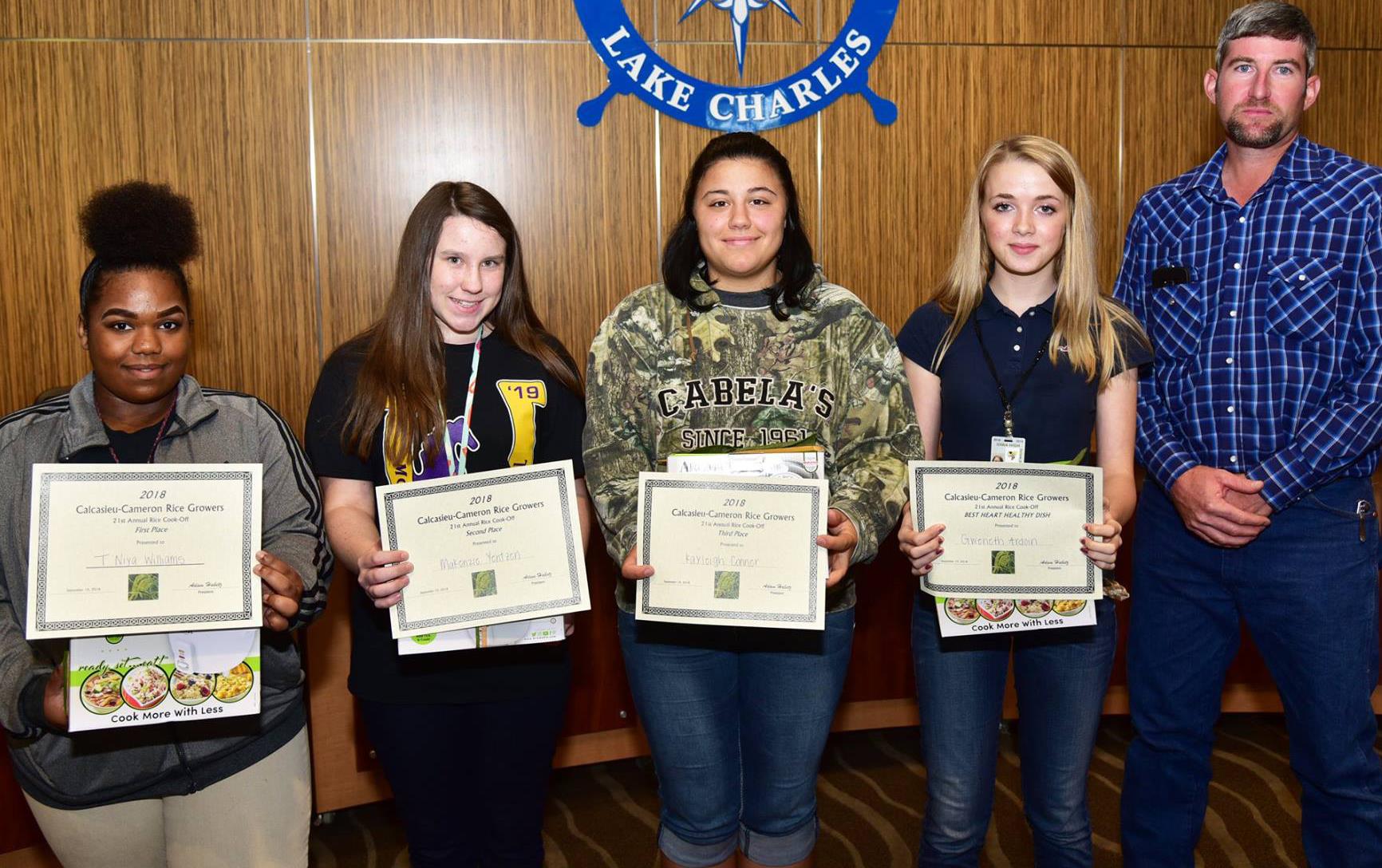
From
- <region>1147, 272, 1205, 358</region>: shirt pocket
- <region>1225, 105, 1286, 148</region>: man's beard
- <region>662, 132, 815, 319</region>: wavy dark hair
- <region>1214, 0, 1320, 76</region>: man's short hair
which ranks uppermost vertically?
<region>1214, 0, 1320, 76</region>: man's short hair

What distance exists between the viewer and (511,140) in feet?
11.6

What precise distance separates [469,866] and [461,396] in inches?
35.8

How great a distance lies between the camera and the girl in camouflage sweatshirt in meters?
1.93

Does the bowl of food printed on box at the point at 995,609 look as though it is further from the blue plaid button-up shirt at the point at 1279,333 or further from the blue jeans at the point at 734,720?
the blue plaid button-up shirt at the point at 1279,333

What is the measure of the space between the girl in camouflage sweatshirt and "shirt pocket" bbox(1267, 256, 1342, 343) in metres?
0.90

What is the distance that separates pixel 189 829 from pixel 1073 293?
1.89 m

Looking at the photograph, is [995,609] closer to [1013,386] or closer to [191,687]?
[1013,386]

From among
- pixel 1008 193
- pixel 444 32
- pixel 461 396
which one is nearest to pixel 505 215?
pixel 461 396

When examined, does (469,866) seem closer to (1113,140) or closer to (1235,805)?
(1235,805)

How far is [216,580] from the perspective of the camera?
1.64 meters

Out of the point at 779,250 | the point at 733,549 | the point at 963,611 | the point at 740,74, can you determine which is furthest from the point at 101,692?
the point at 740,74

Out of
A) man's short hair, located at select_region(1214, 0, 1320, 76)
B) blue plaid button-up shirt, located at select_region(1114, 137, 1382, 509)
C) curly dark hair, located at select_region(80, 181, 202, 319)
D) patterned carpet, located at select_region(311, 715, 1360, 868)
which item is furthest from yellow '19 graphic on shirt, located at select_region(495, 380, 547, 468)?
man's short hair, located at select_region(1214, 0, 1320, 76)

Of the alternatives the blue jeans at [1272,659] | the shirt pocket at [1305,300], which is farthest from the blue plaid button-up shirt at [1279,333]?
the blue jeans at [1272,659]

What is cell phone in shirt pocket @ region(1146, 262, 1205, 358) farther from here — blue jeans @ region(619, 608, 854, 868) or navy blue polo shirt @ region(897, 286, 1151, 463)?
blue jeans @ region(619, 608, 854, 868)
